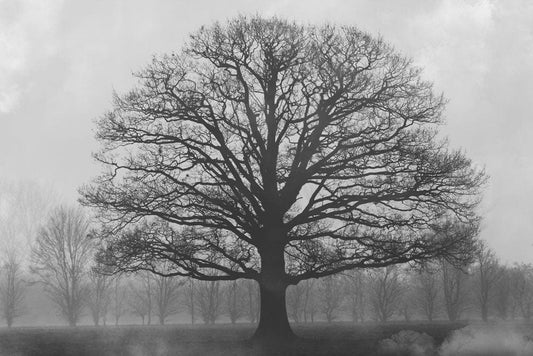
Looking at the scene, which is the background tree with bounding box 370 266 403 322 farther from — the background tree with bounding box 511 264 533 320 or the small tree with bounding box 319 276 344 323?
the background tree with bounding box 511 264 533 320

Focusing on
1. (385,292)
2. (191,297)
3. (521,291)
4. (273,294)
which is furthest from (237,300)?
(273,294)

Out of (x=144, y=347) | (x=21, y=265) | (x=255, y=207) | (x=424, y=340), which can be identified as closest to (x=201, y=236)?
(x=255, y=207)

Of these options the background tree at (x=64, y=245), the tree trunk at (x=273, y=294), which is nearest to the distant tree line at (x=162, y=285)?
the background tree at (x=64, y=245)

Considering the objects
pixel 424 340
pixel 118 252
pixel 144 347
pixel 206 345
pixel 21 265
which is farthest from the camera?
pixel 21 265

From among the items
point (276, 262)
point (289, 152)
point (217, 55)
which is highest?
point (217, 55)

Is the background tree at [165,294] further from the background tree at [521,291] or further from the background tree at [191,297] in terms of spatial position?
the background tree at [521,291]

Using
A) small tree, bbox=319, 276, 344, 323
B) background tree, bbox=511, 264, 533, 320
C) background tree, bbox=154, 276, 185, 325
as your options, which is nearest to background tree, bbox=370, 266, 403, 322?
small tree, bbox=319, 276, 344, 323

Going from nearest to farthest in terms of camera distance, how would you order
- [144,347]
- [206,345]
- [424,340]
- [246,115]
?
1. [424,340]
2. [144,347]
3. [206,345]
4. [246,115]

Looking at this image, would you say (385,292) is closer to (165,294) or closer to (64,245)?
(165,294)

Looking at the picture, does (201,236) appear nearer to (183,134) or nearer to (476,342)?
(183,134)

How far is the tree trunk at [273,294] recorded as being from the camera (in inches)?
947

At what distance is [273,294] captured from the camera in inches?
955

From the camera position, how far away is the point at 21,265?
7719 cm

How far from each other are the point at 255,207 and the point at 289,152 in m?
3.30
